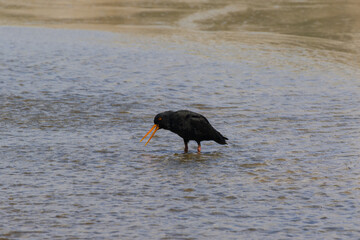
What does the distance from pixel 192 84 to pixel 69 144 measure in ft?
21.5

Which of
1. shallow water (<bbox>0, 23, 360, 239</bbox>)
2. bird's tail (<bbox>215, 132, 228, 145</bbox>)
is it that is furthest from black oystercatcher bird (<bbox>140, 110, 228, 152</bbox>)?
shallow water (<bbox>0, 23, 360, 239</bbox>)

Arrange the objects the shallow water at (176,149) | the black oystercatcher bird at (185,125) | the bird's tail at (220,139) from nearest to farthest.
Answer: the shallow water at (176,149), the black oystercatcher bird at (185,125), the bird's tail at (220,139)

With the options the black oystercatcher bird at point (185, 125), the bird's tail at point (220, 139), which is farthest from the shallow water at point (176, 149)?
the black oystercatcher bird at point (185, 125)

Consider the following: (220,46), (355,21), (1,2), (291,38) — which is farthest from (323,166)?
(1,2)

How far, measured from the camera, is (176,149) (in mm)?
11766

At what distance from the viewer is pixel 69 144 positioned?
38.4ft

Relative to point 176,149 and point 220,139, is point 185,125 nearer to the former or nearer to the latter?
point 220,139

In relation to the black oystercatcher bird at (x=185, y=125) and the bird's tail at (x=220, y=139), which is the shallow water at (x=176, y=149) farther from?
the black oystercatcher bird at (x=185, y=125)

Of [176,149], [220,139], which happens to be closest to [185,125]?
[220,139]

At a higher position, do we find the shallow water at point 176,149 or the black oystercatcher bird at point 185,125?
the black oystercatcher bird at point 185,125

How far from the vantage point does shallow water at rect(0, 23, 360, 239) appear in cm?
815

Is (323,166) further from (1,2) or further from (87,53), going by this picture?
(1,2)

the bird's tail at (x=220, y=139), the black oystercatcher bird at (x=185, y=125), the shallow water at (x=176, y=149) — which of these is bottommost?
the shallow water at (x=176, y=149)

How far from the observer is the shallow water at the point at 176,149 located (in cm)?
815
